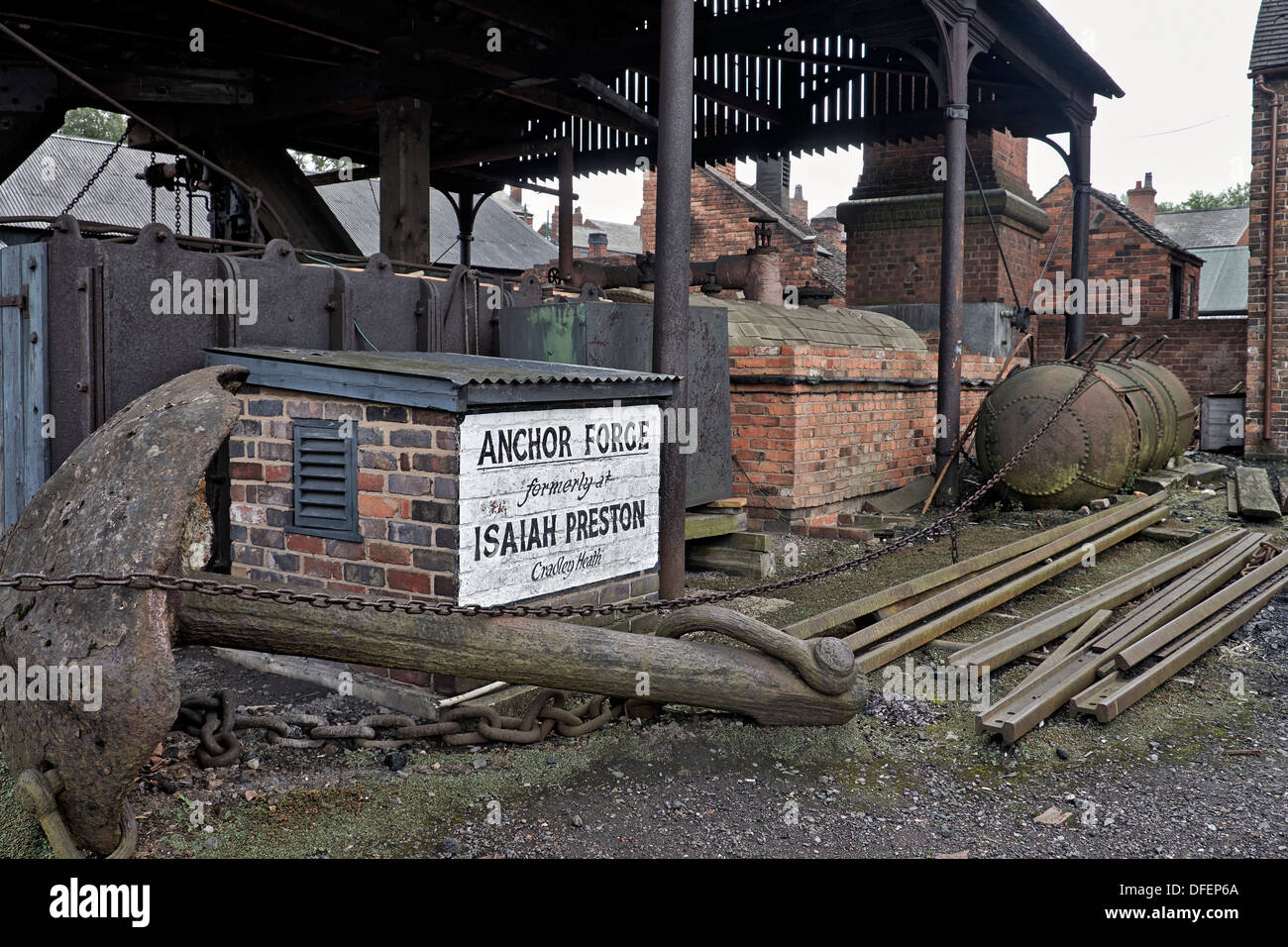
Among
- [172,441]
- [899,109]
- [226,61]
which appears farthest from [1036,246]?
[172,441]

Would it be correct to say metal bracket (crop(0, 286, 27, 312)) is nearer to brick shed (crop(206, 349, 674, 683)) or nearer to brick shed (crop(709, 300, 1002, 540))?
brick shed (crop(206, 349, 674, 683))

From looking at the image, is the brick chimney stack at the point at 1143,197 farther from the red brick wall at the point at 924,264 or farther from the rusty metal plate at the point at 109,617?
the rusty metal plate at the point at 109,617

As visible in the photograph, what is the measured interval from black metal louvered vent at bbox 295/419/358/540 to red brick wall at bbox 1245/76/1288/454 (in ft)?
49.0

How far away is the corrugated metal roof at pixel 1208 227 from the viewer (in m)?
40.5

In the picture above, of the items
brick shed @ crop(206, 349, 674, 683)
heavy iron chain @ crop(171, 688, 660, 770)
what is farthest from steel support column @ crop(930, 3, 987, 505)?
heavy iron chain @ crop(171, 688, 660, 770)

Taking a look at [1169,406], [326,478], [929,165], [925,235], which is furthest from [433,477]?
[929,165]

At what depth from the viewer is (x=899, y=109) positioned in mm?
12219

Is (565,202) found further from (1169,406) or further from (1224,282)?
(1224,282)

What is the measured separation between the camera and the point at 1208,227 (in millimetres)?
41938

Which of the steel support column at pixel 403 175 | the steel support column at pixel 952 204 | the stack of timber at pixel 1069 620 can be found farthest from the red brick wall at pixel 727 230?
the stack of timber at pixel 1069 620

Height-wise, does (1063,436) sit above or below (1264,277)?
below

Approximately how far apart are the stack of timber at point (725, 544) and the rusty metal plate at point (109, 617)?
4410mm

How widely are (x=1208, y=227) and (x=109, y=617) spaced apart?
4751 centimetres
